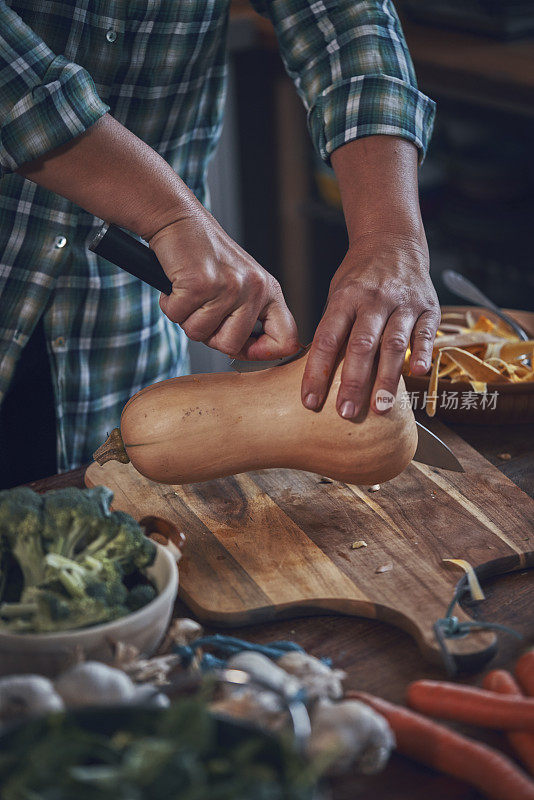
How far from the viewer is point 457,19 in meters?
3.25

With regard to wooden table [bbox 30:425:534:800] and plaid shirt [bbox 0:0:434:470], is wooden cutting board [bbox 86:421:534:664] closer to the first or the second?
wooden table [bbox 30:425:534:800]

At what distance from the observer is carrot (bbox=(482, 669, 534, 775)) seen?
860 mm

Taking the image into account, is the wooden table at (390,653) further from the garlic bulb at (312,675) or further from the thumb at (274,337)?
the thumb at (274,337)

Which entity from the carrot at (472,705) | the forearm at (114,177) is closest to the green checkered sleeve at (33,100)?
the forearm at (114,177)

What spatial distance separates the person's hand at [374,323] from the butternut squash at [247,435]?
0.04 meters

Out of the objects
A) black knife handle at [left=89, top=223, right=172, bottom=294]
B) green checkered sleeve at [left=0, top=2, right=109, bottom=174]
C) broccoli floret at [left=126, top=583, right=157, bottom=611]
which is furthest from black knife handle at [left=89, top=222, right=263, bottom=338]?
broccoli floret at [left=126, top=583, right=157, bottom=611]

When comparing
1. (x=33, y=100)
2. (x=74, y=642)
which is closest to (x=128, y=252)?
(x=33, y=100)

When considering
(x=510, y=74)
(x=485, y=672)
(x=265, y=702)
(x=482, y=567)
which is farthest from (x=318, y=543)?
(x=510, y=74)

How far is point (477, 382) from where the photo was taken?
1.61 meters

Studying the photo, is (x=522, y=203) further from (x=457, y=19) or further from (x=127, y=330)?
(x=127, y=330)

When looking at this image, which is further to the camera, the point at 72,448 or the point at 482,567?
the point at 72,448

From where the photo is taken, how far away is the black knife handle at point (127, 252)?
1346 mm

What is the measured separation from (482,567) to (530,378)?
0.58m

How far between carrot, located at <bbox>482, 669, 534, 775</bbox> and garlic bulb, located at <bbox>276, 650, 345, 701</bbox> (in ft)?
0.63
